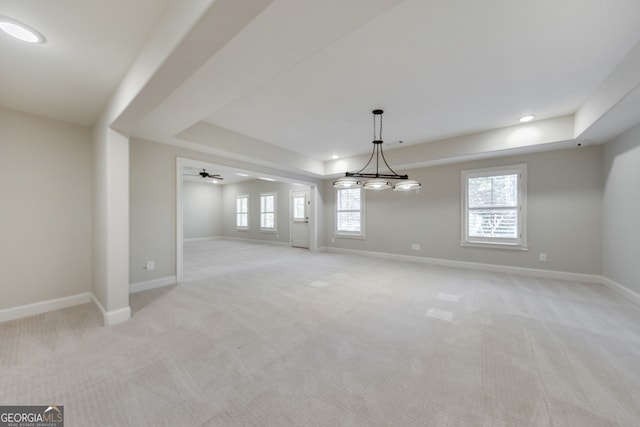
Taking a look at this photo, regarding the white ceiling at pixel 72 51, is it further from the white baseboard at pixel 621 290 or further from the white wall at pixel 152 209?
the white baseboard at pixel 621 290

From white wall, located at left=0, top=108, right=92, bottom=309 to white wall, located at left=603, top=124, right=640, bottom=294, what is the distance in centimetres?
722

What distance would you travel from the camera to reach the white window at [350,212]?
6.61 m

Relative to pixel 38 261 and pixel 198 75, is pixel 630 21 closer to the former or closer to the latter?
pixel 198 75

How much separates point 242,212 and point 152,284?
6228mm

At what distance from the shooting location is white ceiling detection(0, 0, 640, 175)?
146 cm

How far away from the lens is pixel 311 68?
2.41 meters

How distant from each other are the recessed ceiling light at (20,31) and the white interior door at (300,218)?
21.2 ft

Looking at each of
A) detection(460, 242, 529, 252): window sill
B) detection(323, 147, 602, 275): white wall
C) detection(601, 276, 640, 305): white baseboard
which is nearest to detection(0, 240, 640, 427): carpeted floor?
detection(601, 276, 640, 305): white baseboard

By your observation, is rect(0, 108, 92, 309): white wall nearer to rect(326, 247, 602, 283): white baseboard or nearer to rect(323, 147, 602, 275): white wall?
rect(326, 247, 602, 283): white baseboard

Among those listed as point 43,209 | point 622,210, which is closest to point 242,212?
point 43,209

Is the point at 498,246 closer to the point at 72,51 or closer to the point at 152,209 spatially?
the point at 152,209

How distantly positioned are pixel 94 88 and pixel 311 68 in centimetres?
217

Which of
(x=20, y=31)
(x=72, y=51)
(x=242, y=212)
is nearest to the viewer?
(x=20, y=31)

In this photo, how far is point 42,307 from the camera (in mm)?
2842
